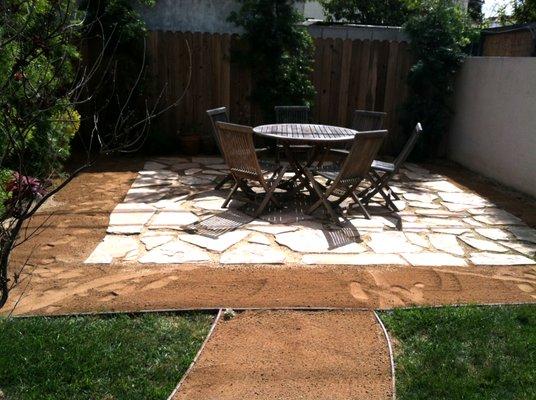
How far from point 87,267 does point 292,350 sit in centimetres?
187

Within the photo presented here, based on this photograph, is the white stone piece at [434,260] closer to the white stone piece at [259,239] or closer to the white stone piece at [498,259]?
the white stone piece at [498,259]

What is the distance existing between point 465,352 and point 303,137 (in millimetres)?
3053

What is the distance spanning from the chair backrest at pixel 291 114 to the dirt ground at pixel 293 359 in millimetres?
4455

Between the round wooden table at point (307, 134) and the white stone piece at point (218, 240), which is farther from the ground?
the round wooden table at point (307, 134)

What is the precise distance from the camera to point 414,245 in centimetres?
467

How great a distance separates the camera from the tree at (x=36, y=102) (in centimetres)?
217

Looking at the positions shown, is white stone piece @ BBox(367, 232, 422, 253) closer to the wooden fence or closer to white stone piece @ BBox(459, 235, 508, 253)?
white stone piece @ BBox(459, 235, 508, 253)

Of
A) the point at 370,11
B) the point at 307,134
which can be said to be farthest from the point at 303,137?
the point at 370,11

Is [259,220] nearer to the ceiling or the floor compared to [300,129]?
nearer to the floor

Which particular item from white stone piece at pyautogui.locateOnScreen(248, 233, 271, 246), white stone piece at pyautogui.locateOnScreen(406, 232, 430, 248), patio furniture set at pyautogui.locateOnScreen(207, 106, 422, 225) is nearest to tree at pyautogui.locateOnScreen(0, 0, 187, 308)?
patio furniture set at pyautogui.locateOnScreen(207, 106, 422, 225)

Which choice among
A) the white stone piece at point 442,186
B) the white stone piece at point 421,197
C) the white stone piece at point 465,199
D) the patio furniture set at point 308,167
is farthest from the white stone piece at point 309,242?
the white stone piece at point 442,186

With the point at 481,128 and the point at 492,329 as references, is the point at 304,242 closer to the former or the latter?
the point at 492,329

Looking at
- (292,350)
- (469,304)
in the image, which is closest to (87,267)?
(292,350)

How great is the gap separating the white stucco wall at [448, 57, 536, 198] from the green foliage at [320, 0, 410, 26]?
7407 millimetres
